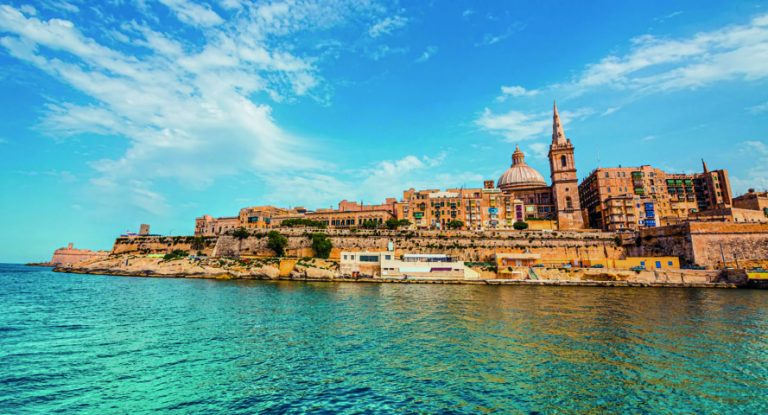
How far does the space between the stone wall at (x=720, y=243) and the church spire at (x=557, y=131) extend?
32.3m

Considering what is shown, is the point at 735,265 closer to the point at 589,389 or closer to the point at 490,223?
the point at 490,223

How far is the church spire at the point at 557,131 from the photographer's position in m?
79.5

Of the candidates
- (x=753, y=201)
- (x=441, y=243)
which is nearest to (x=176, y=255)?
(x=441, y=243)

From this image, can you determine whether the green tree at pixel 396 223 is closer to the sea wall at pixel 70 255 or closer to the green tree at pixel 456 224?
the green tree at pixel 456 224

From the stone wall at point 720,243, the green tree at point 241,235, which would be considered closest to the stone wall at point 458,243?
the green tree at point 241,235

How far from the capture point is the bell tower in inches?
2874

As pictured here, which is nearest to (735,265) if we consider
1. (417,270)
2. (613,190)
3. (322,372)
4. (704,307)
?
(613,190)

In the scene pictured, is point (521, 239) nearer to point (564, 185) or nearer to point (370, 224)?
point (564, 185)

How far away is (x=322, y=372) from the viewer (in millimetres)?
12383

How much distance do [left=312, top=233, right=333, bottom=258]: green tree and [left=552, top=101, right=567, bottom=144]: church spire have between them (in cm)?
5525

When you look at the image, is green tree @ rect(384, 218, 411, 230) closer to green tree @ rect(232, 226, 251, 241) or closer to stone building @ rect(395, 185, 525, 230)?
stone building @ rect(395, 185, 525, 230)

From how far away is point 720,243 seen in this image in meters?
50.2

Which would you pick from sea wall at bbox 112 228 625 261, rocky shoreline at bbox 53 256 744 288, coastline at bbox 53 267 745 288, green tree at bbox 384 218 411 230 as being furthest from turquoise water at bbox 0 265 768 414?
green tree at bbox 384 218 411 230

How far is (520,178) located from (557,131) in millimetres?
14557
